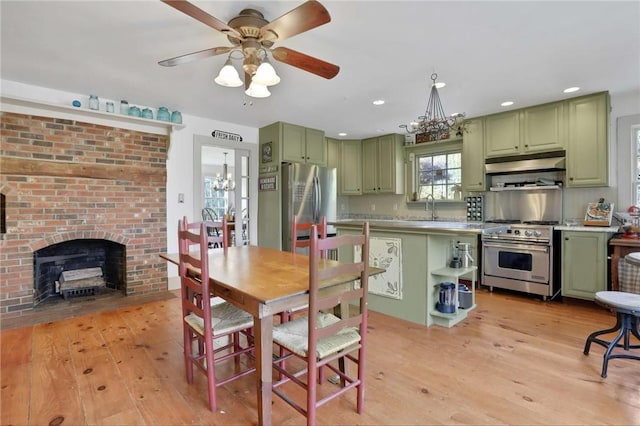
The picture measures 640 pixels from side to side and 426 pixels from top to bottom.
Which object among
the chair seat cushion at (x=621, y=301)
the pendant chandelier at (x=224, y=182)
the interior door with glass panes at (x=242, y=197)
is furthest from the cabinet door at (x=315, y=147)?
the chair seat cushion at (x=621, y=301)

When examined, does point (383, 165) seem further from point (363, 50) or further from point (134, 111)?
point (134, 111)

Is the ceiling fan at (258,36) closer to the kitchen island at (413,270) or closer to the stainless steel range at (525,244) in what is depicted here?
the kitchen island at (413,270)

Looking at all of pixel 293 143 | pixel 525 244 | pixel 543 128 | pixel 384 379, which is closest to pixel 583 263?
pixel 525 244

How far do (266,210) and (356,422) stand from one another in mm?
3574

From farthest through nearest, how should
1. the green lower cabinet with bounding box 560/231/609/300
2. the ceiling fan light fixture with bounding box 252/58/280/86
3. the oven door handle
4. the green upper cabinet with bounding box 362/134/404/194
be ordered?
the green upper cabinet with bounding box 362/134/404/194 < the oven door handle < the green lower cabinet with bounding box 560/231/609/300 < the ceiling fan light fixture with bounding box 252/58/280/86

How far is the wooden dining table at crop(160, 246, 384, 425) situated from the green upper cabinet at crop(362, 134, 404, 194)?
3.76 metres

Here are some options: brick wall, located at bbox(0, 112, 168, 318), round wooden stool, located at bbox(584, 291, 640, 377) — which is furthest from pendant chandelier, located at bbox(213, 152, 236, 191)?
round wooden stool, located at bbox(584, 291, 640, 377)

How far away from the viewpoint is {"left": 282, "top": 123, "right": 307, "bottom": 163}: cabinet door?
4.71 meters

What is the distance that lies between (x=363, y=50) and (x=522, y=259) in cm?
315

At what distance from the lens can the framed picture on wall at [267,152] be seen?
4.77 metres

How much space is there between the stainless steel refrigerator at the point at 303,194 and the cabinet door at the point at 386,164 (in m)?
1.08

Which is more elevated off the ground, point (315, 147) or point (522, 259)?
point (315, 147)

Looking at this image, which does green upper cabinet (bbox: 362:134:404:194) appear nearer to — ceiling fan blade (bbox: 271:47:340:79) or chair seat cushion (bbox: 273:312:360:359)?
ceiling fan blade (bbox: 271:47:340:79)

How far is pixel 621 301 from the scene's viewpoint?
7.05 feet
